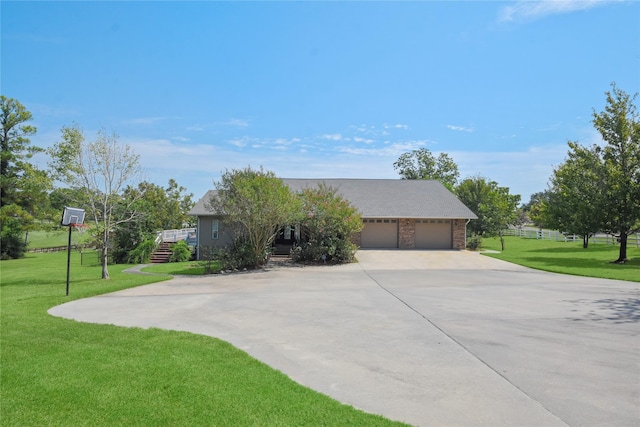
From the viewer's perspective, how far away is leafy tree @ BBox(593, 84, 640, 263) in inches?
818

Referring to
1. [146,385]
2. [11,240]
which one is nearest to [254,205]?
[146,385]

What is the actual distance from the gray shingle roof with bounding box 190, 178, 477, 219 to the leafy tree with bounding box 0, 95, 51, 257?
16.6 m

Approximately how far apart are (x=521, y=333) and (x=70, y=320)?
849 cm

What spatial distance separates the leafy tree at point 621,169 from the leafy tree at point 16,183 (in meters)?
39.2

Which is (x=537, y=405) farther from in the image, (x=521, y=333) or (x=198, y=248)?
(x=198, y=248)

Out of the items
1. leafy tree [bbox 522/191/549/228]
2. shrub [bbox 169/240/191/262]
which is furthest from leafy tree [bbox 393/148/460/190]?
shrub [bbox 169/240/191/262]

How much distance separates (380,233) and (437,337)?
837 inches

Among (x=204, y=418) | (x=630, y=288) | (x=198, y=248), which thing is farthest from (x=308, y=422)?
(x=198, y=248)

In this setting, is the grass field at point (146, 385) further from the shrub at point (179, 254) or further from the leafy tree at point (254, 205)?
the shrub at point (179, 254)

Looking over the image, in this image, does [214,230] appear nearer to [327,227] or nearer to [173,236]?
[173,236]

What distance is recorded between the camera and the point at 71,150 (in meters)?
16.1

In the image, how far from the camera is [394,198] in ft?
98.5

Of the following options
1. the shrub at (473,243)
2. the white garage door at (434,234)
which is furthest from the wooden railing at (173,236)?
the shrub at (473,243)

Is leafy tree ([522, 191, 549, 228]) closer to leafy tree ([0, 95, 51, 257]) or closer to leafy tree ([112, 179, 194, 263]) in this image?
leafy tree ([112, 179, 194, 263])
